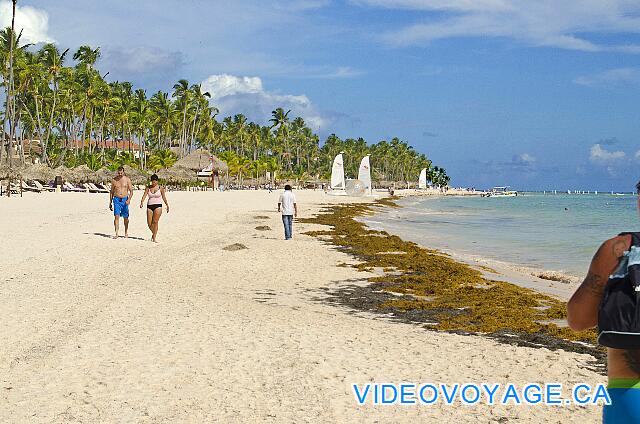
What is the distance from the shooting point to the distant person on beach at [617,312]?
6.34ft

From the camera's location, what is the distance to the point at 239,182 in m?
102

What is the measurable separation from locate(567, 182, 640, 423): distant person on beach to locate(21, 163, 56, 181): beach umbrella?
51853 millimetres

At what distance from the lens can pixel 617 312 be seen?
6.42ft

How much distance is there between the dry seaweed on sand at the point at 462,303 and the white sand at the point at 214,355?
554 millimetres

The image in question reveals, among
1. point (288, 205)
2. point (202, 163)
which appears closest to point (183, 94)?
point (202, 163)

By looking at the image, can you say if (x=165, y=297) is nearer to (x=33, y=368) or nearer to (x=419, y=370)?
(x=33, y=368)

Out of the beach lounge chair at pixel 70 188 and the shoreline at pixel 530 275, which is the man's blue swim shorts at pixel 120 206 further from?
the beach lounge chair at pixel 70 188

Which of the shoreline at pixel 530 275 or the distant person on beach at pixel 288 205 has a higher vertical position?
the distant person on beach at pixel 288 205

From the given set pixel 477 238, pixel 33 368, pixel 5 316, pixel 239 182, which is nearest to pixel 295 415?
pixel 33 368

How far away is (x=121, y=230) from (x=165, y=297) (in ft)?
32.9

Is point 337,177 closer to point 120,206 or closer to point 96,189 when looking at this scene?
point 96,189

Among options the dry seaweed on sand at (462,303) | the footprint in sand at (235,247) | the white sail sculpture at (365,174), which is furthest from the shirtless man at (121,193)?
the white sail sculpture at (365,174)

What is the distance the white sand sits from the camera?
468 centimetres

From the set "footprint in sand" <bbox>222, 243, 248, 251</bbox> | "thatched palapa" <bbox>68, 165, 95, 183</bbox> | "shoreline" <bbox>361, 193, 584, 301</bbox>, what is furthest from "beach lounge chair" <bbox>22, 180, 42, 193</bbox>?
"shoreline" <bbox>361, 193, 584, 301</bbox>
